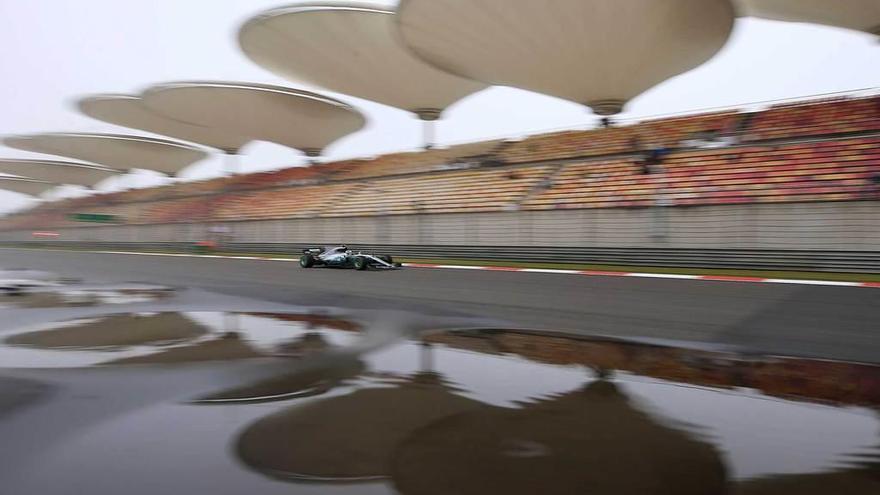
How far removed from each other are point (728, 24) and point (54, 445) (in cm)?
2790

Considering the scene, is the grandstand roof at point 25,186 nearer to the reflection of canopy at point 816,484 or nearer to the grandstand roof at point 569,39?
the grandstand roof at point 569,39

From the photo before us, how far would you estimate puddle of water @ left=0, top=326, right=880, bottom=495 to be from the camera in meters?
2.57

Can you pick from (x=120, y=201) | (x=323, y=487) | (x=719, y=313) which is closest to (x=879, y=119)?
(x=719, y=313)

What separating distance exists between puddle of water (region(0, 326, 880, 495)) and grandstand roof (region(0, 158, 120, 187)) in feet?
266

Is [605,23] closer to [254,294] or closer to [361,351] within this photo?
[254,294]

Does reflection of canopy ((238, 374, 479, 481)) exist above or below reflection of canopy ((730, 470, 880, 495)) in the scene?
below

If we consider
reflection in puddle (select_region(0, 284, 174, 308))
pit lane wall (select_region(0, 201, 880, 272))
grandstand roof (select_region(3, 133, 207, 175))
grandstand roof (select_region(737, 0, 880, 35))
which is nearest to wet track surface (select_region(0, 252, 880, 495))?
reflection in puddle (select_region(0, 284, 174, 308))

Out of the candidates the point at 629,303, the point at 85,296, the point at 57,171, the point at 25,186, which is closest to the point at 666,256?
the point at 629,303

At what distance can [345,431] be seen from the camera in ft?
10.6

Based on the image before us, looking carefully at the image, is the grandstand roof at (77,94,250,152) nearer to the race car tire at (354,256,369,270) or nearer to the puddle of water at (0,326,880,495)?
the race car tire at (354,256,369,270)

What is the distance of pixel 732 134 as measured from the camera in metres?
21.5

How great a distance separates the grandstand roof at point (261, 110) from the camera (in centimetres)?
3784

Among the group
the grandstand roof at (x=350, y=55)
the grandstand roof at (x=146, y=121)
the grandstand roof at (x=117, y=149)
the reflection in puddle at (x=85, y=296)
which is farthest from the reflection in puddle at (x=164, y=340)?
the grandstand roof at (x=117, y=149)

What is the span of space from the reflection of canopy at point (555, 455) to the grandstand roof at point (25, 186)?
320 ft
